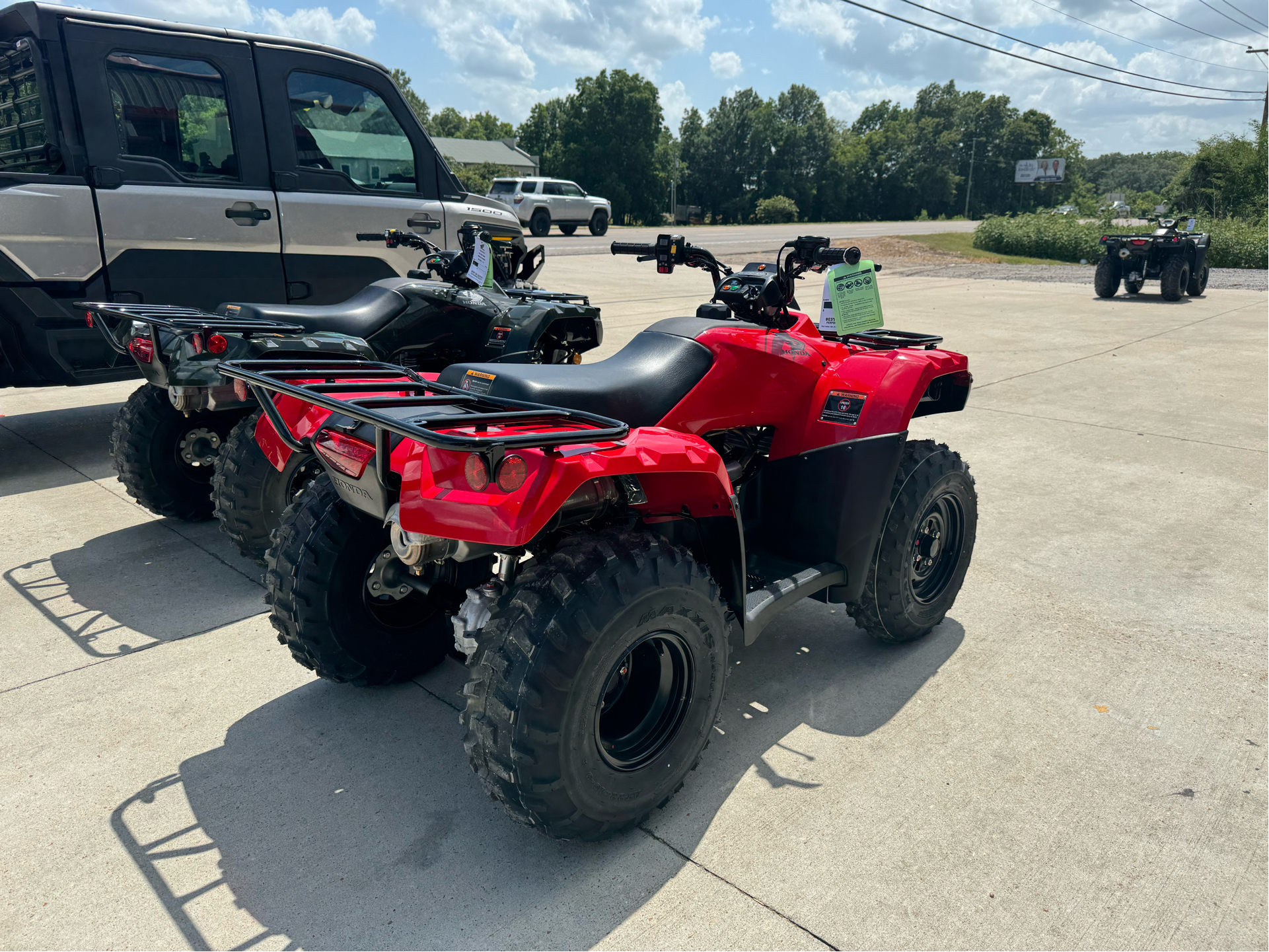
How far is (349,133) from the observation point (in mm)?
5969

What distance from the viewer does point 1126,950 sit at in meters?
2.08

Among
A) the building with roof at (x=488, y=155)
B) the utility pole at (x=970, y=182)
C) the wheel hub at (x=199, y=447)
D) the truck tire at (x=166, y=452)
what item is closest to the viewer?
the truck tire at (x=166, y=452)

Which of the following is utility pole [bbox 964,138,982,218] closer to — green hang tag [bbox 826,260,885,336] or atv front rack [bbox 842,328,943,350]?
atv front rack [bbox 842,328,943,350]

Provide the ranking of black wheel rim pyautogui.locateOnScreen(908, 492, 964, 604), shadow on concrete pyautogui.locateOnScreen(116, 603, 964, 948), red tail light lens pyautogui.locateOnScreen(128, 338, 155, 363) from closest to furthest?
shadow on concrete pyautogui.locateOnScreen(116, 603, 964, 948), black wheel rim pyautogui.locateOnScreen(908, 492, 964, 604), red tail light lens pyautogui.locateOnScreen(128, 338, 155, 363)

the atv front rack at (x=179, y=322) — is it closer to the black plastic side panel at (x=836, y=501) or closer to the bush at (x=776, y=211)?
the black plastic side panel at (x=836, y=501)

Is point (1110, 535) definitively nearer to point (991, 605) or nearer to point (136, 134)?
point (991, 605)

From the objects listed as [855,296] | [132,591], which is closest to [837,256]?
[855,296]

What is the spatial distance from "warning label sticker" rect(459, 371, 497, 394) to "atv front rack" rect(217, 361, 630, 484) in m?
0.18

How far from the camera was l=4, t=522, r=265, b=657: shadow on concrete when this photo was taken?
358 centimetres

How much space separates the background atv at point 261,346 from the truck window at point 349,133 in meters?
0.72

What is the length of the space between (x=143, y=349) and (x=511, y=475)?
Answer: 2781mm

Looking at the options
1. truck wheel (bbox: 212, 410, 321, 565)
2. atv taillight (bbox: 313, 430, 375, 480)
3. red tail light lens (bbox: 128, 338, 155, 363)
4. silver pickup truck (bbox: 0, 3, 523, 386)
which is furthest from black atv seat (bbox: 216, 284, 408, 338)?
atv taillight (bbox: 313, 430, 375, 480)

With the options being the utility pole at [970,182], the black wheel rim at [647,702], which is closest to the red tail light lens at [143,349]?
the black wheel rim at [647,702]

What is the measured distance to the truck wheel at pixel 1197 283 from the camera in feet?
56.7
